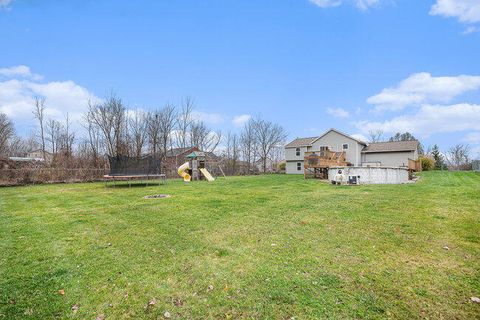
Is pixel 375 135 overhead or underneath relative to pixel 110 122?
overhead

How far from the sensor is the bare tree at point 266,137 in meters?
42.3

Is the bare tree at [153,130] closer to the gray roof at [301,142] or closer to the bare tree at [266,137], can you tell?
the gray roof at [301,142]

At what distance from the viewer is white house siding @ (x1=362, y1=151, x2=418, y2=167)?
86.7 ft

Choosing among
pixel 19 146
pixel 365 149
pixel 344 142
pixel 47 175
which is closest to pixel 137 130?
pixel 47 175

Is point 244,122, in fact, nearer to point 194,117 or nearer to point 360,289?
point 194,117

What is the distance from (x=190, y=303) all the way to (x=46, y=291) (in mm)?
1757

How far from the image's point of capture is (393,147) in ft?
89.6

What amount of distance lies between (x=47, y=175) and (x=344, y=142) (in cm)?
2707

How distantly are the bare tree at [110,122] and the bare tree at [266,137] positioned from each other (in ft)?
72.7

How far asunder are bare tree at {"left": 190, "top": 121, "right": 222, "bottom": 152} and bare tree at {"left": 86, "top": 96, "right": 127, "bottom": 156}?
974 cm

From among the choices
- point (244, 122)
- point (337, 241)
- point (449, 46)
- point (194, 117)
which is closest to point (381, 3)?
point (449, 46)

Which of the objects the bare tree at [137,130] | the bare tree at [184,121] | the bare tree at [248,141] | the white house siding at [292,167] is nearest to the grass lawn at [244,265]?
the bare tree at [137,130]

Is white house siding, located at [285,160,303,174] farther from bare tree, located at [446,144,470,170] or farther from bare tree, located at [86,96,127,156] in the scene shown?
bare tree, located at [446,144,470,170]

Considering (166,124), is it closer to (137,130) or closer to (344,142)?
(137,130)
